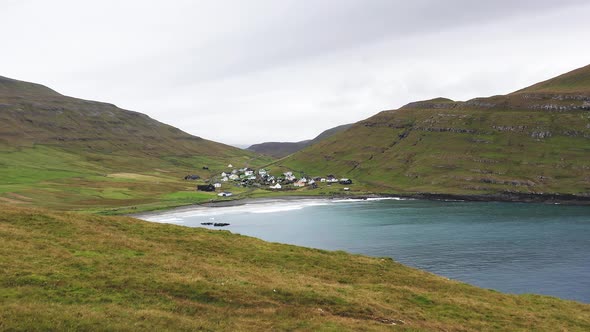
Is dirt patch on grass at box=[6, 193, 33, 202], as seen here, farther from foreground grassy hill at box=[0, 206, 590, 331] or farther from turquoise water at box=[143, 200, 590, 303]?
foreground grassy hill at box=[0, 206, 590, 331]

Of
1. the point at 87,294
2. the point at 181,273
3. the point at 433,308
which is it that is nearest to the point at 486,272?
the point at 433,308

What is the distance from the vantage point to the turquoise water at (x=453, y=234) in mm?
76262

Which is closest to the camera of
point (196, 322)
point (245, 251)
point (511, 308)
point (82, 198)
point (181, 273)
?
point (196, 322)

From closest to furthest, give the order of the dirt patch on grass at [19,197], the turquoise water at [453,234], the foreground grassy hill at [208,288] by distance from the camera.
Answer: the foreground grassy hill at [208,288] → the turquoise water at [453,234] → the dirt patch on grass at [19,197]

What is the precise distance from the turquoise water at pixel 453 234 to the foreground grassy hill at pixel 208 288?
35.8m

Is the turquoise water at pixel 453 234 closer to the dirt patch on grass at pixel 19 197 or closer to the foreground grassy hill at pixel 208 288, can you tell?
the foreground grassy hill at pixel 208 288

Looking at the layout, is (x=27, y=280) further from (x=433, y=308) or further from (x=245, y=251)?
(x=433, y=308)

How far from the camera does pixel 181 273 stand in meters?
32.6

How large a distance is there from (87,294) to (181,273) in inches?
296

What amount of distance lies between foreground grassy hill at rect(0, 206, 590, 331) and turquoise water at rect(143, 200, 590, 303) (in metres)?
35.8

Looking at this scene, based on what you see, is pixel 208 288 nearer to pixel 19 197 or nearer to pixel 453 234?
pixel 453 234

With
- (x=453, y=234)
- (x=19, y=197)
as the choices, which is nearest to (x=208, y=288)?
(x=453, y=234)

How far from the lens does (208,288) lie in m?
29.7

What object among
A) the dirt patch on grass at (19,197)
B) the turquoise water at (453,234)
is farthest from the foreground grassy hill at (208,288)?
the dirt patch on grass at (19,197)
